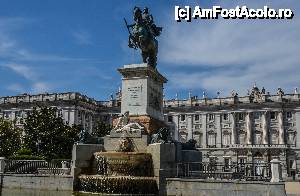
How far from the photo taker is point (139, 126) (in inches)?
765

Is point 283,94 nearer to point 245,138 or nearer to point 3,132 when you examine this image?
point 245,138

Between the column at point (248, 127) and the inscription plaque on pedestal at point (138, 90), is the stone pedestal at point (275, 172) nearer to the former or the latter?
the inscription plaque on pedestal at point (138, 90)

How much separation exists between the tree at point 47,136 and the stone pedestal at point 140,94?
29997mm

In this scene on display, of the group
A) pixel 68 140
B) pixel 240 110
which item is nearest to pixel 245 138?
pixel 240 110

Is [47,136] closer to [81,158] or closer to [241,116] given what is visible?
[81,158]

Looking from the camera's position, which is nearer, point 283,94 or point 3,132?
point 3,132

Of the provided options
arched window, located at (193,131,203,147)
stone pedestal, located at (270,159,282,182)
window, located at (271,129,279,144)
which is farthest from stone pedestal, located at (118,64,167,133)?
arched window, located at (193,131,203,147)

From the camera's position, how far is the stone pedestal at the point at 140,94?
66.7ft

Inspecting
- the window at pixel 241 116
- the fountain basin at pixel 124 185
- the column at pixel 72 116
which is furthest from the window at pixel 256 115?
the fountain basin at pixel 124 185

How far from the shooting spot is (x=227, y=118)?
93.3 m

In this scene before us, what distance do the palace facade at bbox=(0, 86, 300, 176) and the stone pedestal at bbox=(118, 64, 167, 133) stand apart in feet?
214

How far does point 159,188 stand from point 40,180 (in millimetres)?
7042

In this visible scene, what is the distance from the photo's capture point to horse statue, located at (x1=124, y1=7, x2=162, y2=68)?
2181 centimetres

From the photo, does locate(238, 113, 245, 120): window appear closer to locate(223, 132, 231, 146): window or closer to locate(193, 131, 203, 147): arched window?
locate(223, 132, 231, 146): window
